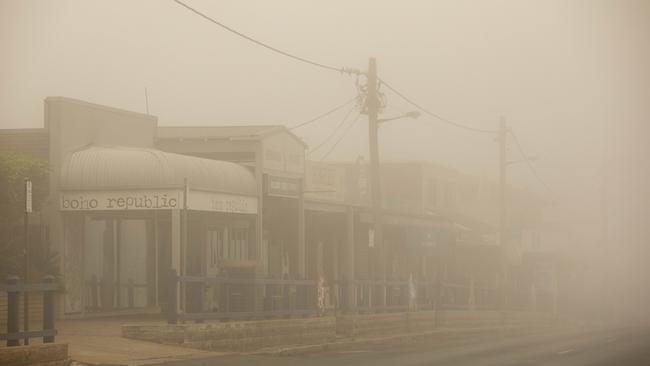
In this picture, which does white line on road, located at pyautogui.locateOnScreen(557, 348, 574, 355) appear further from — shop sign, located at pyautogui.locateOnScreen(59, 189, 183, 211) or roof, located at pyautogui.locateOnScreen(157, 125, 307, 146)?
roof, located at pyautogui.locateOnScreen(157, 125, 307, 146)

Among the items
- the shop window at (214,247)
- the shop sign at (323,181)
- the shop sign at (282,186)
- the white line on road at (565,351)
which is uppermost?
the shop sign at (323,181)

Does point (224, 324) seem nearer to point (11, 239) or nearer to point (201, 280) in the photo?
point (201, 280)

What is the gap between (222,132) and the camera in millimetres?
29625

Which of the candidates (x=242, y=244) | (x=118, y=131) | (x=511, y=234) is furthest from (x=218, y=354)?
(x=511, y=234)

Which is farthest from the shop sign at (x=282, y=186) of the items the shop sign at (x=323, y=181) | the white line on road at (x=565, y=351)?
the white line on road at (x=565, y=351)

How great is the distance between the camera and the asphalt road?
66.2 feet

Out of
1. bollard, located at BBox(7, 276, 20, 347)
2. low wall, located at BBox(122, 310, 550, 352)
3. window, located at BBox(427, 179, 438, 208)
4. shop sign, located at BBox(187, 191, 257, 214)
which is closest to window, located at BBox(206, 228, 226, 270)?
shop sign, located at BBox(187, 191, 257, 214)

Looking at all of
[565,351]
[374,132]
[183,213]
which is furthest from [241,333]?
[374,132]

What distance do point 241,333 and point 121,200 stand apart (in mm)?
4279

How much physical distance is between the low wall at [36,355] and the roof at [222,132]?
13072mm

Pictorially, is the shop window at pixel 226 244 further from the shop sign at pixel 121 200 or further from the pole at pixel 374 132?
the shop sign at pixel 121 200

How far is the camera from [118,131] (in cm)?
2666

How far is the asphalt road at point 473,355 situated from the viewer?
2017 cm

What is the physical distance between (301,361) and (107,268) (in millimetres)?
8198
